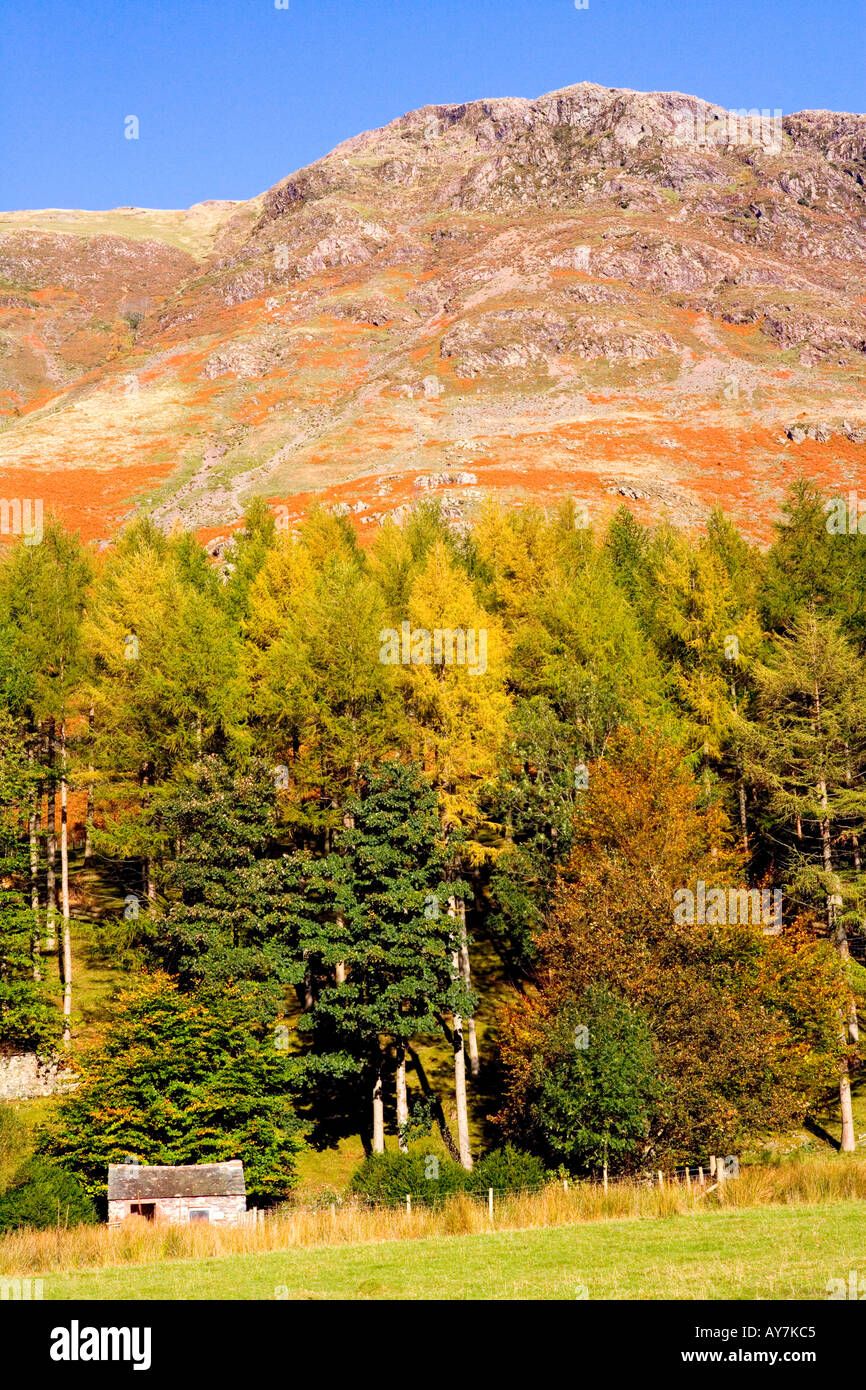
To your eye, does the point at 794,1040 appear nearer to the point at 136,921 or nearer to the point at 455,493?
the point at 136,921

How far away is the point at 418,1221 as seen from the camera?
1888 centimetres

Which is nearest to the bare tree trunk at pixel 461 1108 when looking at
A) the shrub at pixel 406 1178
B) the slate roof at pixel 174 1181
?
the shrub at pixel 406 1178

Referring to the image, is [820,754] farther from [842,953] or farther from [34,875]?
[34,875]

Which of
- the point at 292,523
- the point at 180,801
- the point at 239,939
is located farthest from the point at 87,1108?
the point at 292,523

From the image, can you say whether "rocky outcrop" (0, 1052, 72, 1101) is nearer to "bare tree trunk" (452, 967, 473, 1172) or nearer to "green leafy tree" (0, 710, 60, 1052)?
"green leafy tree" (0, 710, 60, 1052)

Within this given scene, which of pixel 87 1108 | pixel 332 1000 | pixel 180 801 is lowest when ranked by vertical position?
pixel 87 1108

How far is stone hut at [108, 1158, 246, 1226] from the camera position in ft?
73.4

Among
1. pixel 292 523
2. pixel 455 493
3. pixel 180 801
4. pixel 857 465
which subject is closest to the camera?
pixel 180 801

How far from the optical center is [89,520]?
95.9 meters

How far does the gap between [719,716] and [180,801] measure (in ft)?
63.7

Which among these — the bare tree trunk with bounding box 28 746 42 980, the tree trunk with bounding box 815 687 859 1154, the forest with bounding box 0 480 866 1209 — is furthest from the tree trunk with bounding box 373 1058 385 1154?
the tree trunk with bounding box 815 687 859 1154

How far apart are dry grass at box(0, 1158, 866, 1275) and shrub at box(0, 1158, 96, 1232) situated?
93 cm

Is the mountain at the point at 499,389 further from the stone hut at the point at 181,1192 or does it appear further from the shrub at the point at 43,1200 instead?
the stone hut at the point at 181,1192
